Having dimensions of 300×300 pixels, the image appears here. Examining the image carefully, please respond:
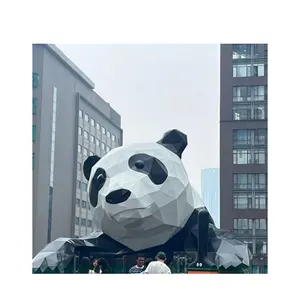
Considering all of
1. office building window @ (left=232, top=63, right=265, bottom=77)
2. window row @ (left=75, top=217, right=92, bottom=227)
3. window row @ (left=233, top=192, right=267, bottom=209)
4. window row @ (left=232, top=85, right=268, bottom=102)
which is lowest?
window row @ (left=75, top=217, right=92, bottom=227)

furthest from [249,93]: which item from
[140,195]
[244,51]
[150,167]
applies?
[140,195]

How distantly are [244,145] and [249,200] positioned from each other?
38.9 inches

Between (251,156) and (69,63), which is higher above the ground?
(69,63)

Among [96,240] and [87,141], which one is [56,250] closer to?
[96,240]

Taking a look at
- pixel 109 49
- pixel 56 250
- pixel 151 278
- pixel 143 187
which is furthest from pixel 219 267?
pixel 109 49

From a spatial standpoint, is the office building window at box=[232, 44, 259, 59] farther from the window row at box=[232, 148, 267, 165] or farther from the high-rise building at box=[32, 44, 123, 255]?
the high-rise building at box=[32, 44, 123, 255]

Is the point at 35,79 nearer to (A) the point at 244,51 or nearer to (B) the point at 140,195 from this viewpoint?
(B) the point at 140,195

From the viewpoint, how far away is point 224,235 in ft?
33.2

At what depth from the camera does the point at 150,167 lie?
936 cm

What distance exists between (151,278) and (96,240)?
3.48 meters

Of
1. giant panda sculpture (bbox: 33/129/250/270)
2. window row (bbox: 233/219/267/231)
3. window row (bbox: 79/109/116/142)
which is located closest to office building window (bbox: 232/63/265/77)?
giant panda sculpture (bbox: 33/129/250/270)

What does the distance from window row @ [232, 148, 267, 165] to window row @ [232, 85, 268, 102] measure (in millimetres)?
896

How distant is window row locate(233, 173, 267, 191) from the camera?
1098 cm
